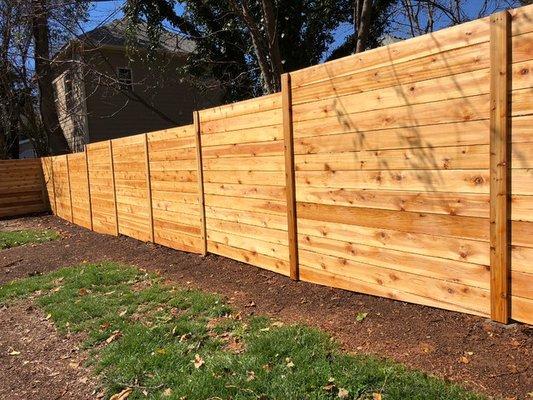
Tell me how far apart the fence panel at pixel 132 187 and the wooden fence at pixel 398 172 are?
7.39 ft

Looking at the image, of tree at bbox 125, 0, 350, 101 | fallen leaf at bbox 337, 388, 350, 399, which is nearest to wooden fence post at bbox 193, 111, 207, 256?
fallen leaf at bbox 337, 388, 350, 399

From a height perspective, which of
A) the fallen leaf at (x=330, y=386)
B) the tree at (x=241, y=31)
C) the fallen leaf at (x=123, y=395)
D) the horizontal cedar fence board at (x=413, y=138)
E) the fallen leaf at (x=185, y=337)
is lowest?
the fallen leaf at (x=123, y=395)

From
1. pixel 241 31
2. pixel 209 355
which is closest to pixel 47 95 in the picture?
pixel 241 31

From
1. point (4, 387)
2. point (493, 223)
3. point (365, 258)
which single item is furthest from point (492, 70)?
point (4, 387)

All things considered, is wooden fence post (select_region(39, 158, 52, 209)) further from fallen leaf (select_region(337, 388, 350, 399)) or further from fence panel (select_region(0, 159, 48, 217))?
fallen leaf (select_region(337, 388, 350, 399))

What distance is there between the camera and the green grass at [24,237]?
35.6 feet

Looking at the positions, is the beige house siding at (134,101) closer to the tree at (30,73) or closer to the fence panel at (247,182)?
the tree at (30,73)

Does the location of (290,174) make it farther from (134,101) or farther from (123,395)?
(134,101)

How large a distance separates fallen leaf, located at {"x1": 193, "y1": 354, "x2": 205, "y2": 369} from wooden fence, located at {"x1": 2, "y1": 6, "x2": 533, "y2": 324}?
1.58 meters

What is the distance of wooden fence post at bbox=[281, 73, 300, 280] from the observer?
16.7 ft

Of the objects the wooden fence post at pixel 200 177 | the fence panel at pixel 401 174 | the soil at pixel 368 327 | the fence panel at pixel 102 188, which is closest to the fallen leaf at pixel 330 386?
the soil at pixel 368 327

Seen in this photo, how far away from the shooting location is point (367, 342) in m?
3.76

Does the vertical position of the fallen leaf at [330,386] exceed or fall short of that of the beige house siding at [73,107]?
it falls short

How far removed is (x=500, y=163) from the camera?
10.8 ft
